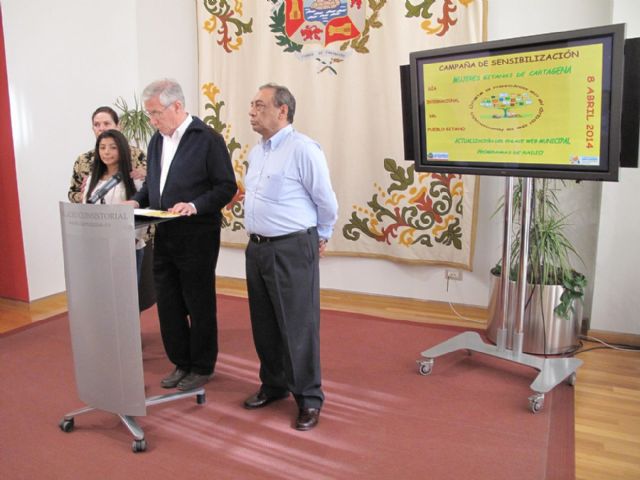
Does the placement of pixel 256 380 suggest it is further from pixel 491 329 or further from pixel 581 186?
pixel 581 186

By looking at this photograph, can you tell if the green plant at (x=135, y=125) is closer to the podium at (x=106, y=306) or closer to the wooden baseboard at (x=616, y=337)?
the podium at (x=106, y=306)

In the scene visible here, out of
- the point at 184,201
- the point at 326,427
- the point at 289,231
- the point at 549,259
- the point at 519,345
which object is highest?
the point at 184,201

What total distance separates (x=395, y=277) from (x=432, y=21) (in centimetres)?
186

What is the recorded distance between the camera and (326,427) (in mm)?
2508

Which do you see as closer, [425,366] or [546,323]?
[425,366]

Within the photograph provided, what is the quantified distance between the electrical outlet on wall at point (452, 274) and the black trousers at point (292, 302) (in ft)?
6.37

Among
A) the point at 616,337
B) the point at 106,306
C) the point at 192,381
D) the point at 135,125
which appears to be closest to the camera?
the point at 106,306

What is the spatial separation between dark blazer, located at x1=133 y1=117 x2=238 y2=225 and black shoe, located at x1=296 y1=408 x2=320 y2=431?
3.18ft

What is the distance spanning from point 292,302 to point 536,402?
121 centimetres

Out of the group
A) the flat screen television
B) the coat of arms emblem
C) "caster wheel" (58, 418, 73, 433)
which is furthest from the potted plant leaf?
"caster wheel" (58, 418, 73, 433)

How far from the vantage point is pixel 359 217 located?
4430 mm

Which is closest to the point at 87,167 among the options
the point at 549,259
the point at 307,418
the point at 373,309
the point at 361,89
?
the point at 307,418

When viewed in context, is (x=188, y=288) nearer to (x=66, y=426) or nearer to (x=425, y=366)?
(x=66, y=426)

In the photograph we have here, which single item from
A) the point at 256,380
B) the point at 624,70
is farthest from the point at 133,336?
the point at 624,70
